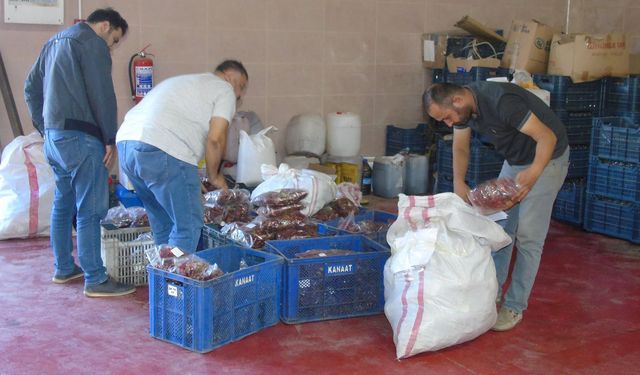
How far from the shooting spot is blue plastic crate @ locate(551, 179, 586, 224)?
6.40 metres

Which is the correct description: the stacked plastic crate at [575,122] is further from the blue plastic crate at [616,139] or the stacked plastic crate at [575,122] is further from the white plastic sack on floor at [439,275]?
the white plastic sack on floor at [439,275]

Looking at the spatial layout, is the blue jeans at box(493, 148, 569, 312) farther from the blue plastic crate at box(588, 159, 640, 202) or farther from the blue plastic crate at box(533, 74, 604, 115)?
the blue plastic crate at box(533, 74, 604, 115)

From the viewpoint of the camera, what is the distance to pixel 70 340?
3.87 m

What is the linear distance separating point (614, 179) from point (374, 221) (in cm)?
209

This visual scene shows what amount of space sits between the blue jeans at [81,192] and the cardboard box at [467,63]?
377cm

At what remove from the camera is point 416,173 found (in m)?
7.54

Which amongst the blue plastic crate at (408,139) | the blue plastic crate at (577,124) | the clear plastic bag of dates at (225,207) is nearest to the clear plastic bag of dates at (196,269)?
the clear plastic bag of dates at (225,207)

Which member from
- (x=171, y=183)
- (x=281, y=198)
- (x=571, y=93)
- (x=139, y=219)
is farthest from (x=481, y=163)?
(x=171, y=183)

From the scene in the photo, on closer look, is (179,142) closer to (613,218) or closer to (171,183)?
(171,183)

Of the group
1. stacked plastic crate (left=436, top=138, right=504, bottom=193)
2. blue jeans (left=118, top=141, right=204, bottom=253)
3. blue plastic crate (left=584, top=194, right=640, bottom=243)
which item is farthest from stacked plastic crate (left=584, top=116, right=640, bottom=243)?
blue jeans (left=118, top=141, right=204, bottom=253)

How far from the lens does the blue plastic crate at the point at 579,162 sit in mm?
6625

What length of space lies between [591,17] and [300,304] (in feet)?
19.7

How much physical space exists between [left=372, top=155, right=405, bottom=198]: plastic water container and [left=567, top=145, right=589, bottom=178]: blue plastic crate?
4.92 feet

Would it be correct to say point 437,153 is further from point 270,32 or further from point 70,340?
point 70,340
